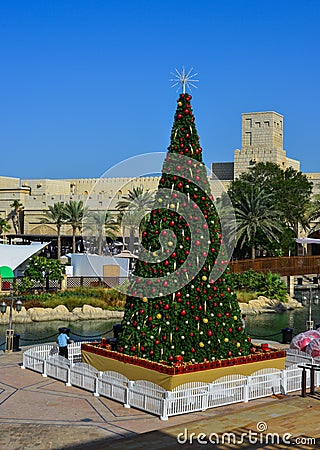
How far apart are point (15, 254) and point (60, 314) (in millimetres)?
9069

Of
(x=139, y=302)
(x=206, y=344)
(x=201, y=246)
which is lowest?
(x=206, y=344)

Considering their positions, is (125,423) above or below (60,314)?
below

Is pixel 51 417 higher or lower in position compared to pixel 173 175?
lower

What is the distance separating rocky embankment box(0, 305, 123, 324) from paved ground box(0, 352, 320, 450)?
16.0m

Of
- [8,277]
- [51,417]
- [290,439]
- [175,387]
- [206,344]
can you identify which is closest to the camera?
[290,439]

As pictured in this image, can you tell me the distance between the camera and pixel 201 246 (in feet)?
47.6

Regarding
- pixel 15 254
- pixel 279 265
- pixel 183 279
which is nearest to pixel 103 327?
pixel 15 254

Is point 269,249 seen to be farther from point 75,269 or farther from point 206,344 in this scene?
point 206,344

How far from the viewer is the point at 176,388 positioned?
42.7ft

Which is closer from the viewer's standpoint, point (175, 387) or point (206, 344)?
point (175, 387)

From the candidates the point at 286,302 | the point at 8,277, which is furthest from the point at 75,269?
the point at 286,302

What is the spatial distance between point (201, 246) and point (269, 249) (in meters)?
36.6

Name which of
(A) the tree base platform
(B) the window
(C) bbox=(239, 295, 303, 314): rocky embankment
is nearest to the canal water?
(C) bbox=(239, 295, 303, 314): rocky embankment

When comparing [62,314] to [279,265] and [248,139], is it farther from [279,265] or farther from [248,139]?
[248,139]
